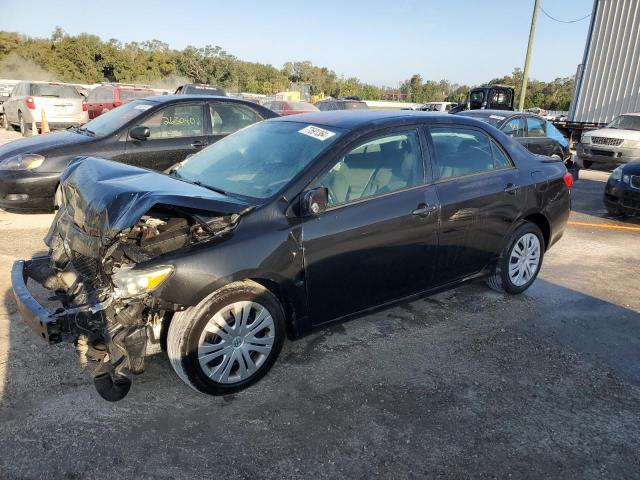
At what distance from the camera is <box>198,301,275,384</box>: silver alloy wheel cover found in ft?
9.22

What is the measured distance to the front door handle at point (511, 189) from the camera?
416cm

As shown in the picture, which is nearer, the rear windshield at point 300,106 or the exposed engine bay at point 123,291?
the exposed engine bay at point 123,291

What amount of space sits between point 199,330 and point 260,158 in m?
1.39

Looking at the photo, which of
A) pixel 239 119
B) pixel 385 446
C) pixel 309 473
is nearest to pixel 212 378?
pixel 309 473

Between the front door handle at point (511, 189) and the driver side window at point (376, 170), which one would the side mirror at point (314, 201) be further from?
the front door handle at point (511, 189)

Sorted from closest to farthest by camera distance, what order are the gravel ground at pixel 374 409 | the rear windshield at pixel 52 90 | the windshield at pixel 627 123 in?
1. the gravel ground at pixel 374 409
2. the windshield at pixel 627 123
3. the rear windshield at pixel 52 90

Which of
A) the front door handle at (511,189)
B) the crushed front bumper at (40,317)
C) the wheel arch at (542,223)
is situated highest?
the front door handle at (511,189)

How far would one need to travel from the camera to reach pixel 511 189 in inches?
165

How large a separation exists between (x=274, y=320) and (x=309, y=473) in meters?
0.93

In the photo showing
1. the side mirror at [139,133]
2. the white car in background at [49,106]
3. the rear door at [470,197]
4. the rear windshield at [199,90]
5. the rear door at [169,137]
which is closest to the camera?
the rear door at [470,197]

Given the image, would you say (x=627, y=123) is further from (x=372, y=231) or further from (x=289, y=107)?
(x=372, y=231)

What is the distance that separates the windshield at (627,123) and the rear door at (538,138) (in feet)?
13.9

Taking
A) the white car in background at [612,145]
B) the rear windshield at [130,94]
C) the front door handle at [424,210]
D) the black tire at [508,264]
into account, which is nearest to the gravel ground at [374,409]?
the black tire at [508,264]

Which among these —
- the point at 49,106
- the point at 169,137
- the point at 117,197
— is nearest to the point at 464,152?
the point at 117,197
